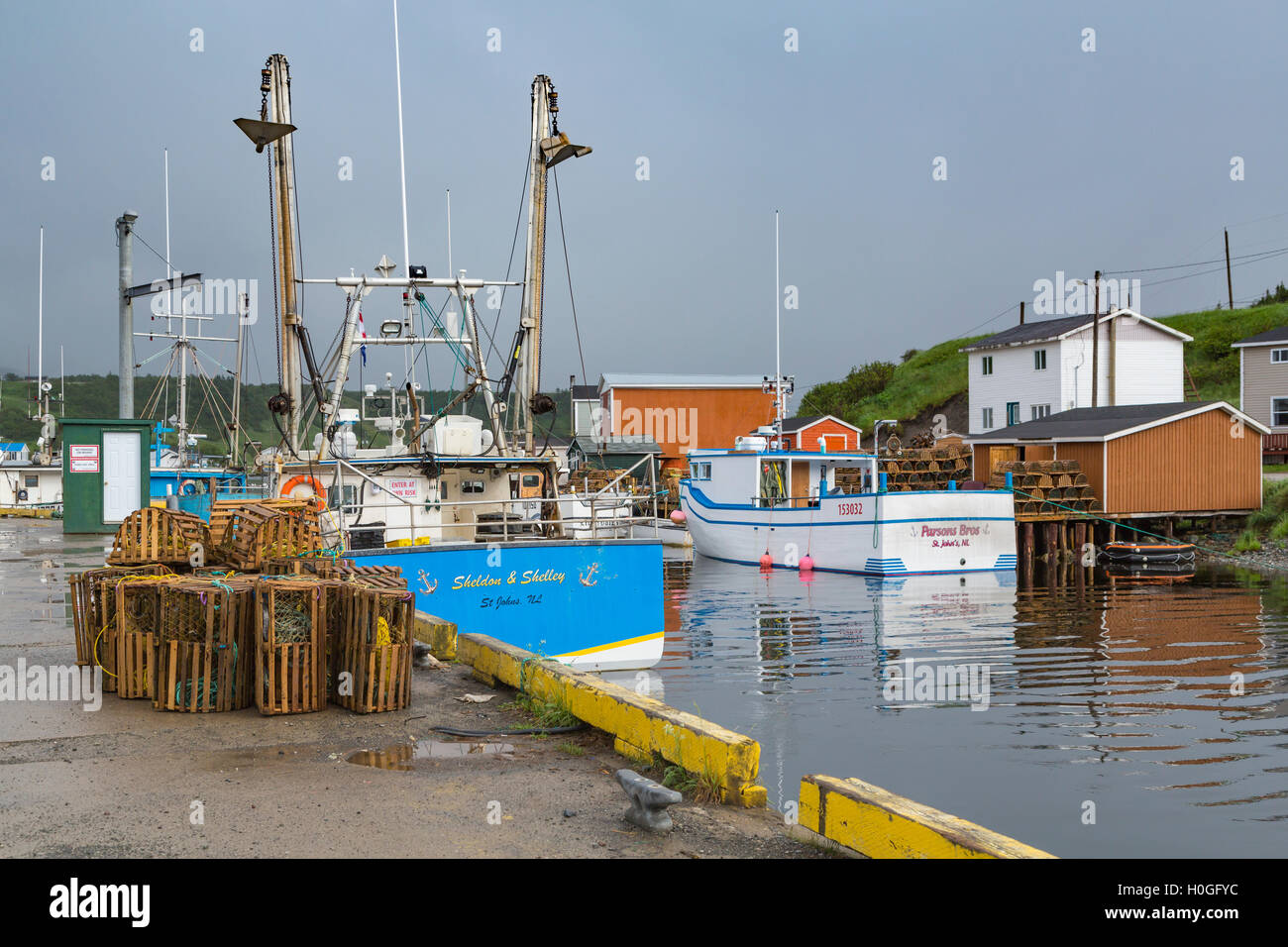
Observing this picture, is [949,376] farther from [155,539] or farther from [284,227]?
[155,539]

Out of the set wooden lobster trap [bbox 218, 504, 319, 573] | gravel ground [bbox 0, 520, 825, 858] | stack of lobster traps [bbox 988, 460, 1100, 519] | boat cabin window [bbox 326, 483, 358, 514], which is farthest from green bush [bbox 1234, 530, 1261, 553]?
gravel ground [bbox 0, 520, 825, 858]

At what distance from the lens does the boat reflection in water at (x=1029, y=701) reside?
888 centimetres

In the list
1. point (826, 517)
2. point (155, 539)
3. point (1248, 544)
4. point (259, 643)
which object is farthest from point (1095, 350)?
point (259, 643)

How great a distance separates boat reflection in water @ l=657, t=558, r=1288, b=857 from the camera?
8875 mm

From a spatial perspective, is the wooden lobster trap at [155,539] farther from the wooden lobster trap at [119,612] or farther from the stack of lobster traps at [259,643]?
the stack of lobster traps at [259,643]

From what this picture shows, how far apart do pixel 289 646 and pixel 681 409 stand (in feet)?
174

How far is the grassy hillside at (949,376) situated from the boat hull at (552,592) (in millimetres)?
45297

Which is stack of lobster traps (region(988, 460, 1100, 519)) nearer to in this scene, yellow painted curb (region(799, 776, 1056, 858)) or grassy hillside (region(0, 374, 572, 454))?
yellow painted curb (region(799, 776, 1056, 858))

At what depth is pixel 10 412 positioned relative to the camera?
10606 centimetres

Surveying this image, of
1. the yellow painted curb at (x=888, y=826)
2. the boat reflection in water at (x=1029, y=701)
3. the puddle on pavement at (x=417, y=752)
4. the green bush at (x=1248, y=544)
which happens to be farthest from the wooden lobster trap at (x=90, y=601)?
the green bush at (x=1248, y=544)

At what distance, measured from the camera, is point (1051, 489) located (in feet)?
108
